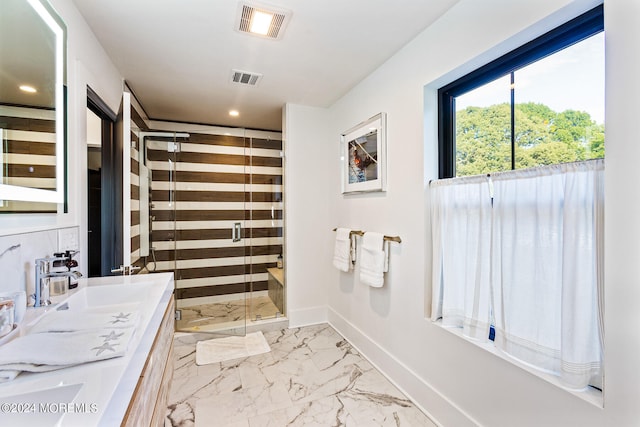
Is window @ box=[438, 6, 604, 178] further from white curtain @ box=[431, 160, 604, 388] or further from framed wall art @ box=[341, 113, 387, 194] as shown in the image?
framed wall art @ box=[341, 113, 387, 194]

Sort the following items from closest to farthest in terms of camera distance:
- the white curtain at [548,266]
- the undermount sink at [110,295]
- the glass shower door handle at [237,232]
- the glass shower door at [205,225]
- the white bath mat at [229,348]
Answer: the white curtain at [548,266], the undermount sink at [110,295], the white bath mat at [229,348], the glass shower door at [205,225], the glass shower door handle at [237,232]

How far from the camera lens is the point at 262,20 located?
5.80 ft

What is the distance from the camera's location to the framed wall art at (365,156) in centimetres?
231

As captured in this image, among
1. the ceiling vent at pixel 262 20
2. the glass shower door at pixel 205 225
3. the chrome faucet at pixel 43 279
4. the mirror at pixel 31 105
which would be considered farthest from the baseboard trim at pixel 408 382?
the ceiling vent at pixel 262 20

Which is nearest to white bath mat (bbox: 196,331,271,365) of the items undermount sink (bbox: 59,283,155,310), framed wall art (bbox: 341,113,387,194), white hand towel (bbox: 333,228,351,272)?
white hand towel (bbox: 333,228,351,272)

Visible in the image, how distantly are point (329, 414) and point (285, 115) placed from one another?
2711 mm

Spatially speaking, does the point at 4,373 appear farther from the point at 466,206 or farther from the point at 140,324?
the point at 466,206

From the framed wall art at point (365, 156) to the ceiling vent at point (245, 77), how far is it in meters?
0.95

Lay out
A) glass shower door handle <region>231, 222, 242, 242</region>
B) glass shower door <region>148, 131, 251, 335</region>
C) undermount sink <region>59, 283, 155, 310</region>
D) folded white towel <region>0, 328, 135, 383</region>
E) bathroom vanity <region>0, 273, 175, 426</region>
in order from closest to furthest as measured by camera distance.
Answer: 1. bathroom vanity <region>0, 273, 175, 426</region>
2. folded white towel <region>0, 328, 135, 383</region>
3. undermount sink <region>59, 283, 155, 310</region>
4. glass shower door <region>148, 131, 251, 335</region>
5. glass shower door handle <region>231, 222, 242, 242</region>

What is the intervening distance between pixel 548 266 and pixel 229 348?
256 centimetres

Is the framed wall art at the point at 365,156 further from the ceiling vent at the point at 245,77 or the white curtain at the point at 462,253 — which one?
the ceiling vent at the point at 245,77

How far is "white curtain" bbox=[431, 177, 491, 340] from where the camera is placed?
60.7 inches

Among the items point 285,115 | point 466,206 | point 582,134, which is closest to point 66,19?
point 285,115

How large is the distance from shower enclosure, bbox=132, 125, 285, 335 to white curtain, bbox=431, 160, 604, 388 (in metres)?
2.30
